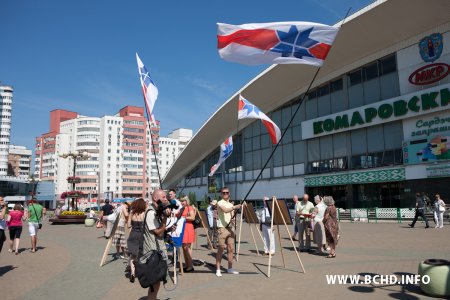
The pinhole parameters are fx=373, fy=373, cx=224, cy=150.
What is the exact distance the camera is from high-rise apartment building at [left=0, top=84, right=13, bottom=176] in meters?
113

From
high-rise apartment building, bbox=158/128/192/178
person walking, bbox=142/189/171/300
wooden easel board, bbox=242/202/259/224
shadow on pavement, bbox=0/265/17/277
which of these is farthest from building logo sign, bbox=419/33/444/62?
high-rise apartment building, bbox=158/128/192/178

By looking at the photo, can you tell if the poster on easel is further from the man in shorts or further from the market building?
the market building

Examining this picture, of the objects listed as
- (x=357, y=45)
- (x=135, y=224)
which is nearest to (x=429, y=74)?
(x=357, y=45)

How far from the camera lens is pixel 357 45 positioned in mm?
32500

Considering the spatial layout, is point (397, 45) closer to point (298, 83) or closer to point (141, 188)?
point (298, 83)

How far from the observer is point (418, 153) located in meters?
27.3

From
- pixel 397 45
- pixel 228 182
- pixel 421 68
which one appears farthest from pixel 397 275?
pixel 228 182

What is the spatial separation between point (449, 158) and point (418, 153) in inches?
84.8

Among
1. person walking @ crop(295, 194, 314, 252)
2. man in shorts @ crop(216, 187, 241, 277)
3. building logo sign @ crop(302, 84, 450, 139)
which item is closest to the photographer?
man in shorts @ crop(216, 187, 241, 277)

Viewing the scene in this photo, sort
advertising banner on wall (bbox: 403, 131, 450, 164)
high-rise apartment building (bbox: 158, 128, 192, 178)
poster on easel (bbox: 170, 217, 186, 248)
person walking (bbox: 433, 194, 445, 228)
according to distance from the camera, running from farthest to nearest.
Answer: high-rise apartment building (bbox: 158, 128, 192, 178) < advertising banner on wall (bbox: 403, 131, 450, 164) < person walking (bbox: 433, 194, 445, 228) < poster on easel (bbox: 170, 217, 186, 248)

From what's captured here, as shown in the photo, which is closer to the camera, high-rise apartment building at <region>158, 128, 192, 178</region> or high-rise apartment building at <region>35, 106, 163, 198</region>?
high-rise apartment building at <region>35, 106, 163, 198</region>

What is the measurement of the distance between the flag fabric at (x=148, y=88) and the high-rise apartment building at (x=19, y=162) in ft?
504

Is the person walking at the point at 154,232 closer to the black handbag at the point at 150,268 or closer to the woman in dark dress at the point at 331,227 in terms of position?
the black handbag at the point at 150,268

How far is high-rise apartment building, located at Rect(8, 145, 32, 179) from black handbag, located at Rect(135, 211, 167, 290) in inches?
6253
